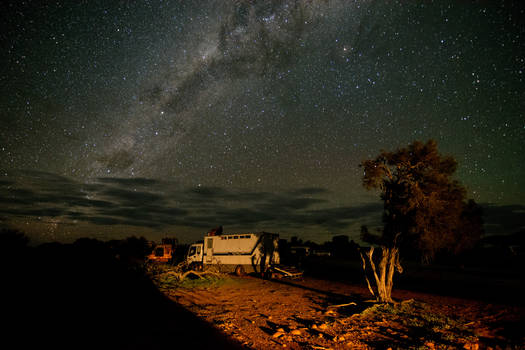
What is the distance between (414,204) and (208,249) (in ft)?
62.6

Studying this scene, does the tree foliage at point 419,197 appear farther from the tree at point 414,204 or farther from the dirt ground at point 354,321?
the dirt ground at point 354,321

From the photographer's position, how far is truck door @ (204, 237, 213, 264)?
83.5 ft

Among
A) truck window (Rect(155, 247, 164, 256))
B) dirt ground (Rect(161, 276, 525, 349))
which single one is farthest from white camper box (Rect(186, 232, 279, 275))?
truck window (Rect(155, 247, 164, 256))

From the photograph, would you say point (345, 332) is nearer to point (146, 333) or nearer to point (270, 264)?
point (146, 333)

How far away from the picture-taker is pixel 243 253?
2309 centimetres

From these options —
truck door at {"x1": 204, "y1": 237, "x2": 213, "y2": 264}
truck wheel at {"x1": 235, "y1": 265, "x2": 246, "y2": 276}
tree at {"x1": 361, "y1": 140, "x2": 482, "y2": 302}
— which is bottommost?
truck wheel at {"x1": 235, "y1": 265, "x2": 246, "y2": 276}

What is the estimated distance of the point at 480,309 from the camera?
11.4 metres

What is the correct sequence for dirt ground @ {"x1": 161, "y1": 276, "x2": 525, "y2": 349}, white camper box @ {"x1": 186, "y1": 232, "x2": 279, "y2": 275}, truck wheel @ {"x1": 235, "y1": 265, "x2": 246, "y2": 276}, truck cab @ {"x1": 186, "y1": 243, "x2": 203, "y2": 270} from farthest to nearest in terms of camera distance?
truck cab @ {"x1": 186, "y1": 243, "x2": 203, "y2": 270} → truck wheel @ {"x1": 235, "y1": 265, "x2": 246, "y2": 276} → white camper box @ {"x1": 186, "y1": 232, "x2": 279, "y2": 275} → dirt ground @ {"x1": 161, "y1": 276, "x2": 525, "y2": 349}

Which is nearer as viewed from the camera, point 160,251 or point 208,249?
point 208,249

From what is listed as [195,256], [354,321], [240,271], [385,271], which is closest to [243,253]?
[240,271]

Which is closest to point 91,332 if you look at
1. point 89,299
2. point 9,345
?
point 9,345

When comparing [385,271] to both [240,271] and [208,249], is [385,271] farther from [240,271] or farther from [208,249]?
[208,249]

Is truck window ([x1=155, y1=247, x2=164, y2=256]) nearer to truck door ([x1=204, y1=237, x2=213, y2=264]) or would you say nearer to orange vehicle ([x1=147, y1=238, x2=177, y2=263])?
orange vehicle ([x1=147, y1=238, x2=177, y2=263])

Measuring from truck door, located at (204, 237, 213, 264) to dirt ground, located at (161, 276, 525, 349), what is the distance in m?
10.8
